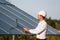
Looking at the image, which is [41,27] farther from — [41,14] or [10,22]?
[10,22]

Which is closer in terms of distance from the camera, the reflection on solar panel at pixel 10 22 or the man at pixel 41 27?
the man at pixel 41 27

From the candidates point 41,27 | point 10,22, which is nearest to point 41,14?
point 41,27

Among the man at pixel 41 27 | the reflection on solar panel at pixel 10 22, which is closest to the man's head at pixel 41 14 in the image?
the man at pixel 41 27

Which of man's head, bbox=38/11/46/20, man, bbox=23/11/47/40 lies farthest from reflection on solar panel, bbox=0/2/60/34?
man's head, bbox=38/11/46/20

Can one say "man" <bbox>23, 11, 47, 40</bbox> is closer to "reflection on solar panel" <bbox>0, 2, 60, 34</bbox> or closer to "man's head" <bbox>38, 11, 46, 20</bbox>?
"man's head" <bbox>38, 11, 46, 20</bbox>

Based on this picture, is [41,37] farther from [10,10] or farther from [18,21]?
[10,10]

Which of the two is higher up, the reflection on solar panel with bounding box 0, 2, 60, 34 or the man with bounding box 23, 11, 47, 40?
the reflection on solar panel with bounding box 0, 2, 60, 34

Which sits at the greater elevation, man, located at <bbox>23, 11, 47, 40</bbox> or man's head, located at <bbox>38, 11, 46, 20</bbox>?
man's head, located at <bbox>38, 11, 46, 20</bbox>

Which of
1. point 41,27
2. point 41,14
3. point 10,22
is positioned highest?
point 10,22

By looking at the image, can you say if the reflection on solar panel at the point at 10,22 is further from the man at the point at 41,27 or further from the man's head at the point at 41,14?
the man's head at the point at 41,14

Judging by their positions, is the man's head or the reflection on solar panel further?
the reflection on solar panel

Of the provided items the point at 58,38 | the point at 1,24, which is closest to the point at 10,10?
the point at 1,24

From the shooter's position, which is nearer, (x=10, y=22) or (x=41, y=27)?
(x=41, y=27)

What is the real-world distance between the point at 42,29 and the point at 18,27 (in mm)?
2560
